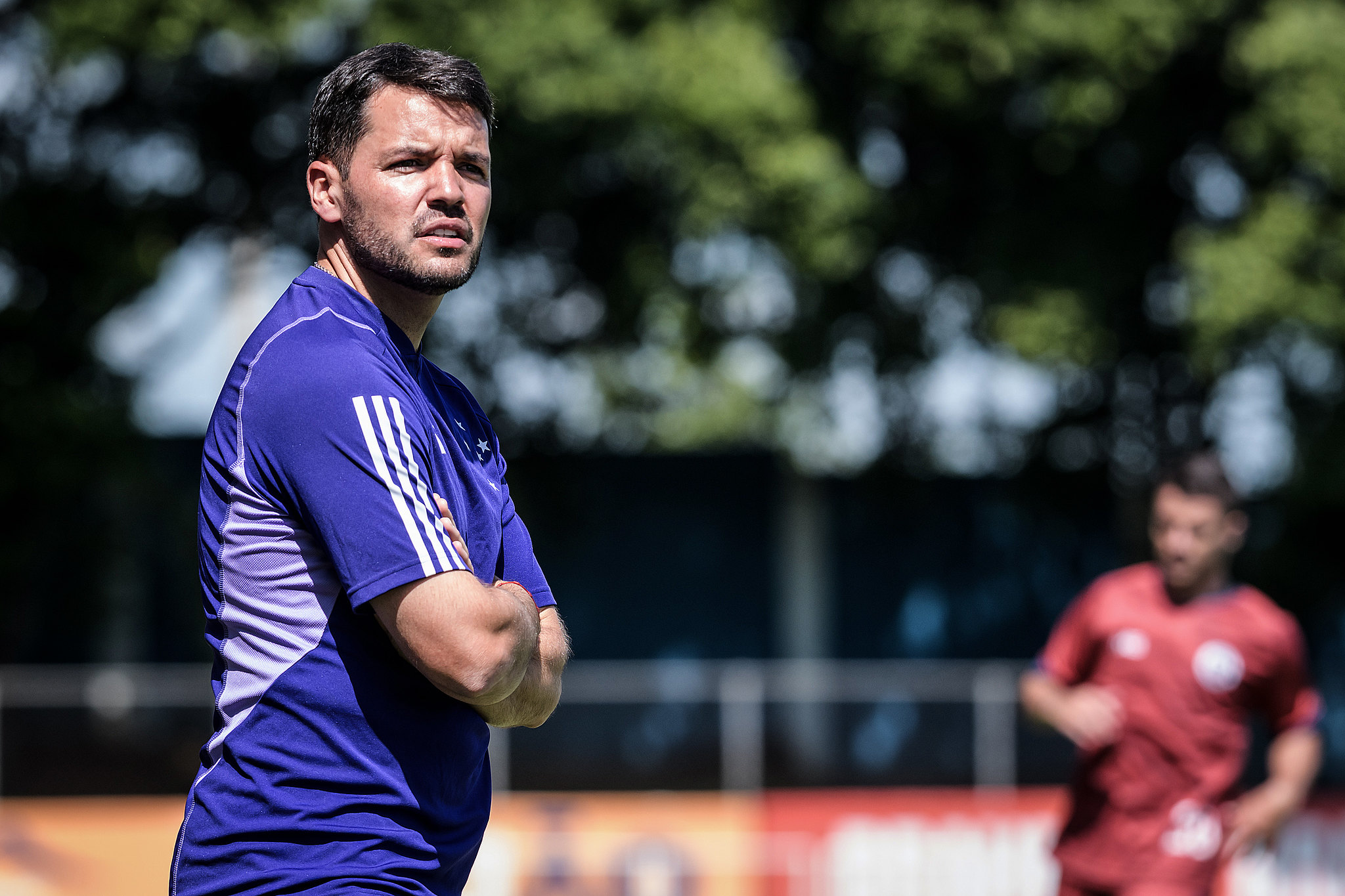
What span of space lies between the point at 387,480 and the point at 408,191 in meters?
0.48

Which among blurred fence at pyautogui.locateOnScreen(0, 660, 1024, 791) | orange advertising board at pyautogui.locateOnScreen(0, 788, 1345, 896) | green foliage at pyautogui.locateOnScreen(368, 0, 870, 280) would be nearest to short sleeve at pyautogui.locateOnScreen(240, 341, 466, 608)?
orange advertising board at pyautogui.locateOnScreen(0, 788, 1345, 896)

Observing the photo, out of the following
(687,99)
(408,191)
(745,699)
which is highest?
(687,99)

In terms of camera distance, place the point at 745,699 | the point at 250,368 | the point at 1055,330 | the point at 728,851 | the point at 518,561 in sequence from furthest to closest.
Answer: the point at 745,699, the point at 1055,330, the point at 728,851, the point at 518,561, the point at 250,368

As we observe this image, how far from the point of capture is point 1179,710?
5172 millimetres

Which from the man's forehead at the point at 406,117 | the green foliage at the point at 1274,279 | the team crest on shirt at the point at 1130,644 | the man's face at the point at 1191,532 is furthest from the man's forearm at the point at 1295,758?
the green foliage at the point at 1274,279

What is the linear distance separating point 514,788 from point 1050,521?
757 centimetres

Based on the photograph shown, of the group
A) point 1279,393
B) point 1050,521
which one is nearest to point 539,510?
point 1050,521

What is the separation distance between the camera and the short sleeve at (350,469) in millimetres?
1990

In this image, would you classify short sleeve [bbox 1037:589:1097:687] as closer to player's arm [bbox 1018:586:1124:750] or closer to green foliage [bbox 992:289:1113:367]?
player's arm [bbox 1018:586:1124:750]

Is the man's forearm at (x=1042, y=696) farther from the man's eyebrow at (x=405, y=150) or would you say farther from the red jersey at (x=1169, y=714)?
the man's eyebrow at (x=405, y=150)

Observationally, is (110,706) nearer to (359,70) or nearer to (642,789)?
(642,789)

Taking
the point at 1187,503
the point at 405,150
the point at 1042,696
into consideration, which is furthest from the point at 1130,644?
the point at 405,150

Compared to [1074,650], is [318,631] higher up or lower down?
higher up

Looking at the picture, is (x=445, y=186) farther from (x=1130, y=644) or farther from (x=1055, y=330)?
(x=1055, y=330)
